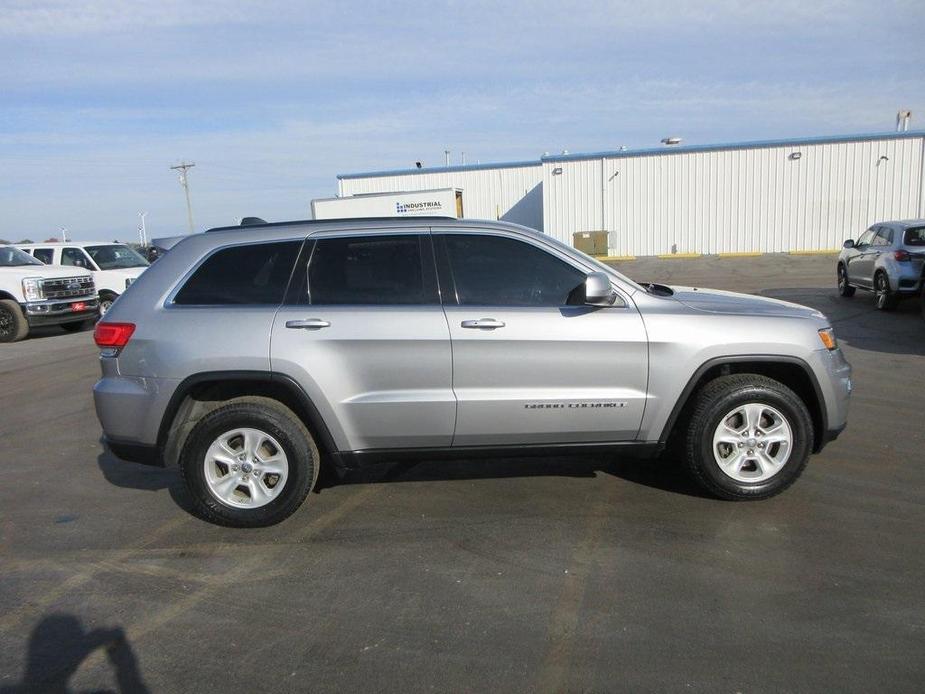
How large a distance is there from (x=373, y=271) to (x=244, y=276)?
0.81 metres

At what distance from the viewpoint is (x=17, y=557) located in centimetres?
430

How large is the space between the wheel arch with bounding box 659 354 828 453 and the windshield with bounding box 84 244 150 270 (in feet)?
51.9

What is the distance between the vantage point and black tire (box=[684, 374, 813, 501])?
14.8ft

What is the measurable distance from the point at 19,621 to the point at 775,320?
446cm

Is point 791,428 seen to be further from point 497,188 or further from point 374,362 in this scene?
point 497,188

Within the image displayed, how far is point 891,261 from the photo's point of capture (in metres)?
12.4

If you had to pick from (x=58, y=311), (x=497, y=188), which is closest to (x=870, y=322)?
(x=58, y=311)

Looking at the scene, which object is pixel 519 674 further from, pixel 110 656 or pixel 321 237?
pixel 321 237

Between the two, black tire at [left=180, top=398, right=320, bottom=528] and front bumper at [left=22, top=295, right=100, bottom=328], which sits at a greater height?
front bumper at [left=22, top=295, right=100, bottom=328]

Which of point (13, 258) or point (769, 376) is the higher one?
point (13, 258)

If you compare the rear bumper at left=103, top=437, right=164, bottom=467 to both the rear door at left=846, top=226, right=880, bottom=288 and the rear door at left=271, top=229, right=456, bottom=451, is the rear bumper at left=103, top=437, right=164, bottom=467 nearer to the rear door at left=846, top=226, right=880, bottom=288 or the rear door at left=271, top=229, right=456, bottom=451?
the rear door at left=271, top=229, right=456, bottom=451

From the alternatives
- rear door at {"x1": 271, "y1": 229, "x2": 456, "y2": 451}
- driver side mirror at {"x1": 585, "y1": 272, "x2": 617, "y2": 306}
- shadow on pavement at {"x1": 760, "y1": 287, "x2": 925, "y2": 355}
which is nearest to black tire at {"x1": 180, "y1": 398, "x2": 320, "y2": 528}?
rear door at {"x1": 271, "y1": 229, "x2": 456, "y2": 451}

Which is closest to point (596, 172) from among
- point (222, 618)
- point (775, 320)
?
point (775, 320)

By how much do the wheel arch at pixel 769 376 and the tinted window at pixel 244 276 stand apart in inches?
100.0
